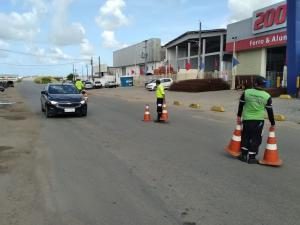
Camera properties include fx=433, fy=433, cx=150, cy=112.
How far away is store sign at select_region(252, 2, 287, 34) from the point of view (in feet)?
131

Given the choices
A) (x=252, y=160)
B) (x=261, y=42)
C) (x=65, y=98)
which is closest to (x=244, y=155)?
(x=252, y=160)

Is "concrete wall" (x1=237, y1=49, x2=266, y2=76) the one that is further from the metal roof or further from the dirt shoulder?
the dirt shoulder

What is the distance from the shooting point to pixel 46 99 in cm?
1848

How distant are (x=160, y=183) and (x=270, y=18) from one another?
37.8m

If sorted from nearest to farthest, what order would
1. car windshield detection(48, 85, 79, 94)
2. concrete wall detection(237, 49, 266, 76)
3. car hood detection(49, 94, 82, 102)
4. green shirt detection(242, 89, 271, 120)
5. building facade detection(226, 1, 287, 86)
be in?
green shirt detection(242, 89, 271, 120) → car hood detection(49, 94, 82, 102) → car windshield detection(48, 85, 79, 94) → building facade detection(226, 1, 287, 86) → concrete wall detection(237, 49, 266, 76)

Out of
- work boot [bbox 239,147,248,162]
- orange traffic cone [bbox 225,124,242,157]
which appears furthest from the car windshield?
work boot [bbox 239,147,248,162]

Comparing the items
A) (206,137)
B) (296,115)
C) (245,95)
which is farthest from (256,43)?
(245,95)

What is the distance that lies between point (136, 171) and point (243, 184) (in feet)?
6.41

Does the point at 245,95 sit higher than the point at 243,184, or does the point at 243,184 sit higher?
the point at 245,95

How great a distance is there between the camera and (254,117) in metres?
8.52

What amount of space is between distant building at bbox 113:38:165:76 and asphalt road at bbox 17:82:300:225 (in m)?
76.3

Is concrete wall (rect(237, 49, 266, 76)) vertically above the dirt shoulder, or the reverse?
concrete wall (rect(237, 49, 266, 76))

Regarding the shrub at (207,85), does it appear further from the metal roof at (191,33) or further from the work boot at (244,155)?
the work boot at (244,155)

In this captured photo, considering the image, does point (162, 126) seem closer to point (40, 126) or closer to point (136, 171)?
point (40, 126)
